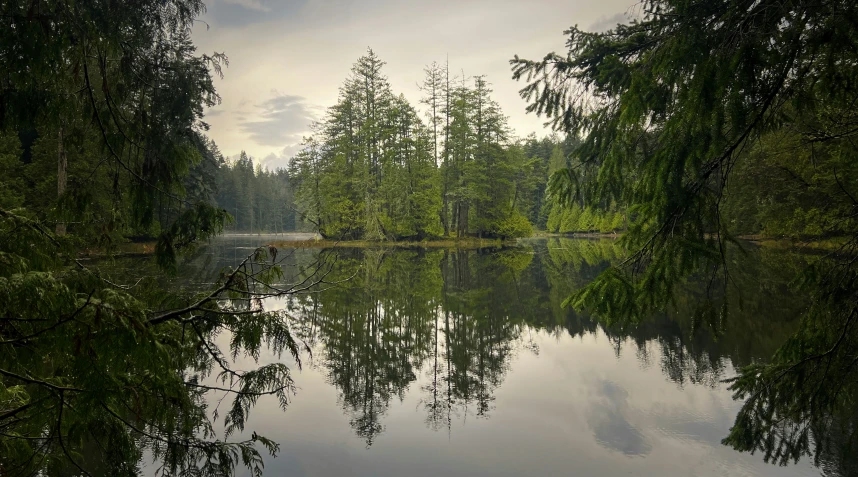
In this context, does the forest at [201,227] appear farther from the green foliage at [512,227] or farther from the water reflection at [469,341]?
the green foliage at [512,227]

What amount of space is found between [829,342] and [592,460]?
231 cm

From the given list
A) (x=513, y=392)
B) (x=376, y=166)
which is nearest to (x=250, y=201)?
(x=376, y=166)

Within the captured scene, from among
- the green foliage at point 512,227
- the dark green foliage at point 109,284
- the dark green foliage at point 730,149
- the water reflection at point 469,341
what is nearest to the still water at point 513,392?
the water reflection at point 469,341

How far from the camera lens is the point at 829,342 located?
142 inches

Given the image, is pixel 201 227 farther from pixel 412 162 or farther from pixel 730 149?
pixel 412 162

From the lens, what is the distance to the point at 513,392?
666 centimetres

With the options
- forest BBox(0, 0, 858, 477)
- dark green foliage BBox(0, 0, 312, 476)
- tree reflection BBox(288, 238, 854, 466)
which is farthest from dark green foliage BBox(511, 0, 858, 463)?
dark green foliage BBox(0, 0, 312, 476)

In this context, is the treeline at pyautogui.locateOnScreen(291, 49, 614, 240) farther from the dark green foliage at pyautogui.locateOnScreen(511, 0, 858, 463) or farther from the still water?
the dark green foliage at pyautogui.locateOnScreen(511, 0, 858, 463)

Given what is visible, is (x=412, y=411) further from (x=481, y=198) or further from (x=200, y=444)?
(x=481, y=198)

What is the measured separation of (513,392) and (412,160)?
3427 cm

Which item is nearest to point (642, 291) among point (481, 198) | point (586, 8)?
point (586, 8)

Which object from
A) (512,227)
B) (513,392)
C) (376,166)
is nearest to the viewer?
(513,392)

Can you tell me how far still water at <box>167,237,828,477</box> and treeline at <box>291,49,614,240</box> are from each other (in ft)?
86.1

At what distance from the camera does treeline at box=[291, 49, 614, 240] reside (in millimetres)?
38344
